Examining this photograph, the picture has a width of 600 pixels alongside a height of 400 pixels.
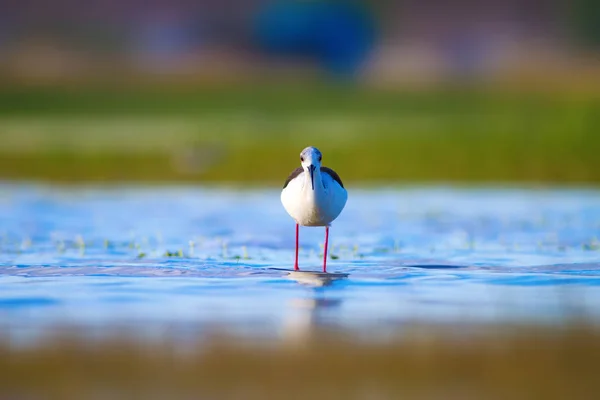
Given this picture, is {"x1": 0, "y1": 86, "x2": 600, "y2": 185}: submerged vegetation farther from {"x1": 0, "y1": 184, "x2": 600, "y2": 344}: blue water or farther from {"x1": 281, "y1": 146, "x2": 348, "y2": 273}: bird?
{"x1": 281, "y1": 146, "x2": 348, "y2": 273}: bird

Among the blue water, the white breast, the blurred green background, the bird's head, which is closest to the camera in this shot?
the blue water

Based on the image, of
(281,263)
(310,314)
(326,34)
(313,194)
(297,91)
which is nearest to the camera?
(310,314)

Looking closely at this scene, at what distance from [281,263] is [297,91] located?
6348cm

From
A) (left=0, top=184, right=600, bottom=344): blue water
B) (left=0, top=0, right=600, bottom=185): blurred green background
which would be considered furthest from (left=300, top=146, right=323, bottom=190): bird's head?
(left=0, top=0, right=600, bottom=185): blurred green background

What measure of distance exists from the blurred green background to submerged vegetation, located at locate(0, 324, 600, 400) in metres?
14.2

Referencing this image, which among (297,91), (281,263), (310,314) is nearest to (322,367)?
(310,314)

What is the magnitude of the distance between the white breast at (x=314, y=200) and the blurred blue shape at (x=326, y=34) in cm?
8599

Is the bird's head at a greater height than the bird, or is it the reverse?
the bird's head

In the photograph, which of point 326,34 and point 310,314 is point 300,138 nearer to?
point 310,314

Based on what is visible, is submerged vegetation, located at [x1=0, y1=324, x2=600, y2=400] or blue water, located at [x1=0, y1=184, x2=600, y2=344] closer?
submerged vegetation, located at [x1=0, y1=324, x2=600, y2=400]

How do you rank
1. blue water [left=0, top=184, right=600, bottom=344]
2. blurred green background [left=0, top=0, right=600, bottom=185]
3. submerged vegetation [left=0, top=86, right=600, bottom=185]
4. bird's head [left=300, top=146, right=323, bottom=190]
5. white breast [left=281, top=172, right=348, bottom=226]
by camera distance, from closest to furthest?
blue water [left=0, top=184, right=600, bottom=344] < bird's head [left=300, top=146, right=323, bottom=190] < white breast [left=281, top=172, right=348, bottom=226] < submerged vegetation [left=0, top=86, right=600, bottom=185] < blurred green background [left=0, top=0, right=600, bottom=185]

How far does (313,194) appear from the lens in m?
11.3

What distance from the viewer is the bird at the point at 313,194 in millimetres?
11227

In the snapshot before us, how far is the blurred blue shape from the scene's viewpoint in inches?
4038
